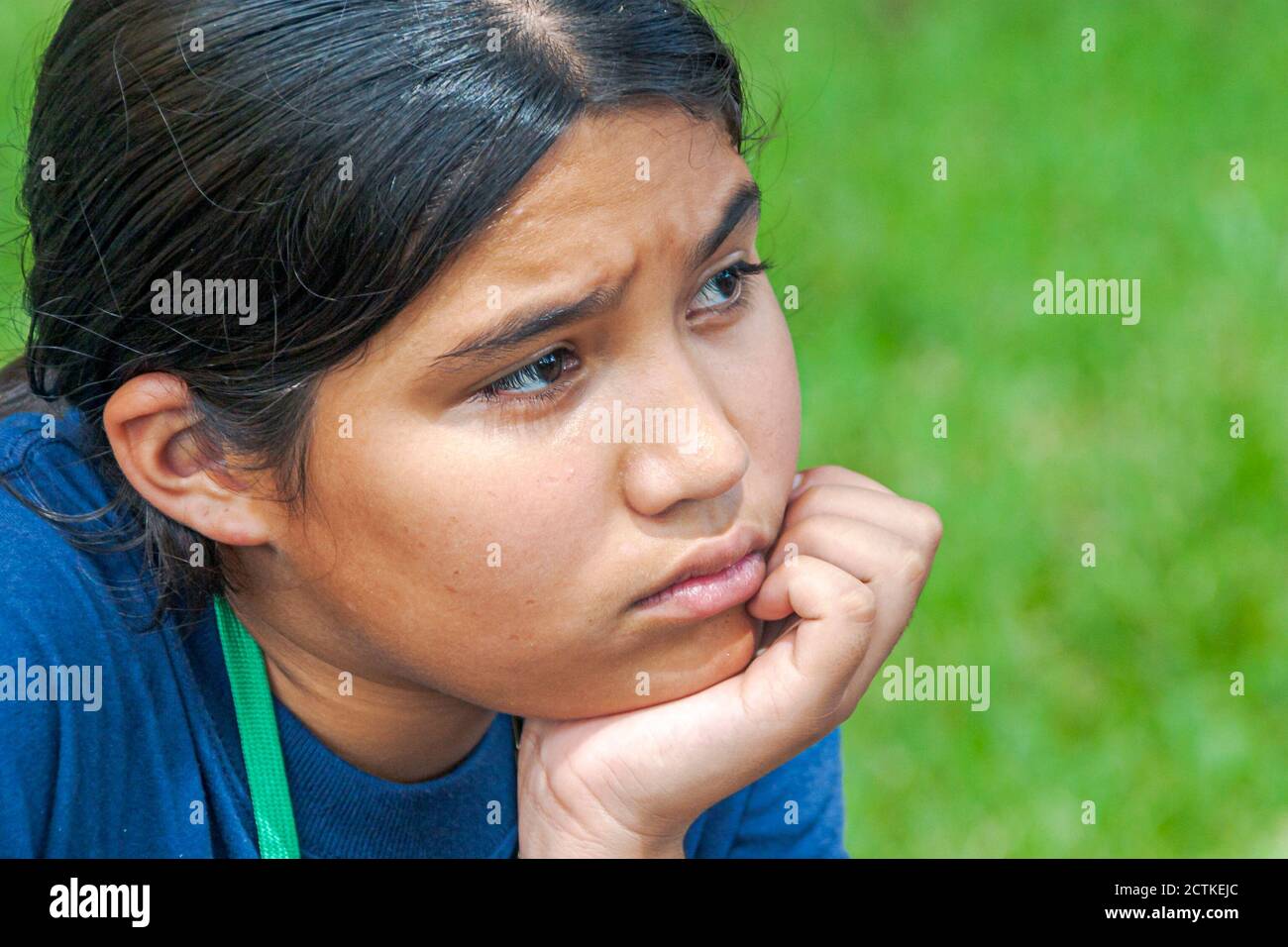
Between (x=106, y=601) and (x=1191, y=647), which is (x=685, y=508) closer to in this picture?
(x=106, y=601)

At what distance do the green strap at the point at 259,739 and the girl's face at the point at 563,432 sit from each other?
0.28 m

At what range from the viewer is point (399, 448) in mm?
2279

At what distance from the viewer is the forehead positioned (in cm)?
221

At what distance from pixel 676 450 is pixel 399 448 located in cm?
37

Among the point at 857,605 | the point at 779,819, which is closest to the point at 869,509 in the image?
the point at 857,605

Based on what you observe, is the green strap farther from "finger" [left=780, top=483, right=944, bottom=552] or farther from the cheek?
"finger" [left=780, top=483, right=944, bottom=552]

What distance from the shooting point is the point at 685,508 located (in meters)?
2.33

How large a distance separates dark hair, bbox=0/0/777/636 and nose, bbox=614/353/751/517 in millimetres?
326
